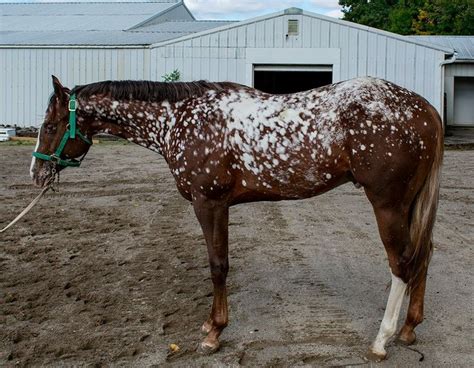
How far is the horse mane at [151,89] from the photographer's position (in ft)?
13.7

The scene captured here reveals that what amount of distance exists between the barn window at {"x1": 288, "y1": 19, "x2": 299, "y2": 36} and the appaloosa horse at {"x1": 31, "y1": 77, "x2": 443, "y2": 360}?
16.0 meters

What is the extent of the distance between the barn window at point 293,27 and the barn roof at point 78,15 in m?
11.4

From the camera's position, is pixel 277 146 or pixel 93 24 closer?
pixel 277 146

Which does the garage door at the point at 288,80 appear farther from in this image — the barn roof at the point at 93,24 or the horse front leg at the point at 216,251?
the horse front leg at the point at 216,251

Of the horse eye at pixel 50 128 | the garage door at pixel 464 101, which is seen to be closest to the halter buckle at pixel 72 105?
the horse eye at pixel 50 128

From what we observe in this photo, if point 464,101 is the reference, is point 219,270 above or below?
below

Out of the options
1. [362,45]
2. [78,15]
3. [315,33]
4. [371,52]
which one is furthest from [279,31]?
[78,15]

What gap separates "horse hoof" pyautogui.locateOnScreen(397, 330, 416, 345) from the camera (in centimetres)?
402

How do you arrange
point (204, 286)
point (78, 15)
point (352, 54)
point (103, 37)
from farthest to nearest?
1. point (78, 15)
2. point (103, 37)
3. point (352, 54)
4. point (204, 286)

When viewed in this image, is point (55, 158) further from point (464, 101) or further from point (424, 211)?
point (464, 101)

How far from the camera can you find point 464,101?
91.3 feet

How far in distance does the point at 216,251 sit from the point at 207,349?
2.02 feet

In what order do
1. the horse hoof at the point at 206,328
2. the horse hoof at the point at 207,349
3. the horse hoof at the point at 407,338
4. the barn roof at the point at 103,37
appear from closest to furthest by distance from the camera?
the horse hoof at the point at 207,349 → the horse hoof at the point at 407,338 → the horse hoof at the point at 206,328 → the barn roof at the point at 103,37

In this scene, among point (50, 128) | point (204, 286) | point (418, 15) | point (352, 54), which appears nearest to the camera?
point (50, 128)
